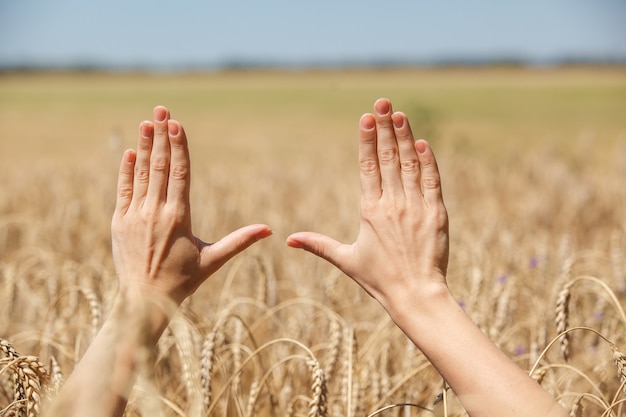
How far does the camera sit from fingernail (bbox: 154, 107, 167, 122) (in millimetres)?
1280

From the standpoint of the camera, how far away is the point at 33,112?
1148 inches

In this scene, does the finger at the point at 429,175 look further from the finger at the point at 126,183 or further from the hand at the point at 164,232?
the finger at the point at 126,183

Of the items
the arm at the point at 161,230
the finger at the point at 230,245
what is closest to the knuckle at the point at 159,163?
the arm at the point at 161,230

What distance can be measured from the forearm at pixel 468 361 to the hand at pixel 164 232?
33 cm

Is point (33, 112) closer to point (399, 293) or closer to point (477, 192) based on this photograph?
point (477, 192)

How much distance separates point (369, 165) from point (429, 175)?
0.12m

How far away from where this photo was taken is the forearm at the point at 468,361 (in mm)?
1026

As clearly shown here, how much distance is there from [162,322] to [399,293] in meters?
0.41

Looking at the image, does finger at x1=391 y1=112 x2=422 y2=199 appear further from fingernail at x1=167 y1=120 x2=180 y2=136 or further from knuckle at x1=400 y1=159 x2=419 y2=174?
fingernail at x1=167 y1=120 x2=180 y2=136

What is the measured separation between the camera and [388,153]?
1280mm

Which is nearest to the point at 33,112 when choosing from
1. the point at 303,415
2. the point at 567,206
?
the point at 567,206

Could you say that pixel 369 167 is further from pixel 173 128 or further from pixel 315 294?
pixel 315 294

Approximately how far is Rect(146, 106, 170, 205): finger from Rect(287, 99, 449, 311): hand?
0.26 m

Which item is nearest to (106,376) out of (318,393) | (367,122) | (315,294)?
(318,393)
